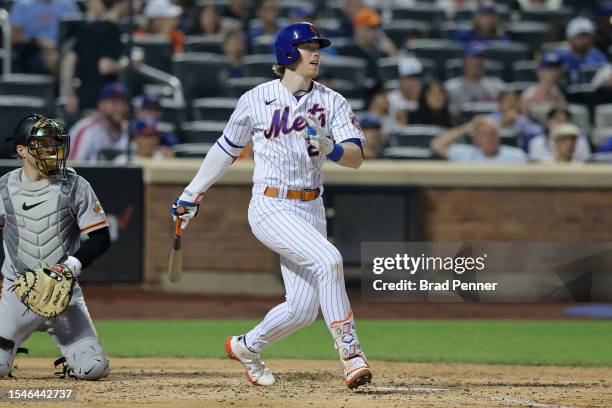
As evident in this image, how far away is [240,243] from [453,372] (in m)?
4.89

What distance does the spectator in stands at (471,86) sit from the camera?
15.0 m

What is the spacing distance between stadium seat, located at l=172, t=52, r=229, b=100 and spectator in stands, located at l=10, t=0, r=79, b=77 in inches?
55.3

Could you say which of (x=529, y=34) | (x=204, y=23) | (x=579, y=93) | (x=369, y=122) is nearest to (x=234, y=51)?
(x=204, y=23)

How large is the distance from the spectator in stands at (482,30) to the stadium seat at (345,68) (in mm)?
1830

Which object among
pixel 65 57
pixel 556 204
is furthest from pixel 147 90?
pixel 556 204

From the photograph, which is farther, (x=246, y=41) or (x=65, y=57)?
(x=246, y=41)

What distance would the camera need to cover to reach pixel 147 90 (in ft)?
47.9

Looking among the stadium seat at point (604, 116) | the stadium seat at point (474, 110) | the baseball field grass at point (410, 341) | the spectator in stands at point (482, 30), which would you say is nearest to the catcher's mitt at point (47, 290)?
the baseball field grass at point (410, 341)

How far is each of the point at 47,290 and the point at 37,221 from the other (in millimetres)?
504

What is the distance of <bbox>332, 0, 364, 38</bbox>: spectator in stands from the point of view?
641 inches

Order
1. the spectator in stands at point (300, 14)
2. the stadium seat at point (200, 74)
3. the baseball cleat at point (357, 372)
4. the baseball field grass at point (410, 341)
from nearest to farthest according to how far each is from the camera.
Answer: the baseball cleat at point (357, 372) < the baseball field grass at point (410, 341) < the stadium seat at point (200, 74) < the spectator in stands at point (300, 14)

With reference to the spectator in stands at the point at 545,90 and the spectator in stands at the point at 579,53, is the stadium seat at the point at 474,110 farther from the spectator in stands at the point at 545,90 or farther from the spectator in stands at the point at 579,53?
the spectator in stands at the point at 579,53

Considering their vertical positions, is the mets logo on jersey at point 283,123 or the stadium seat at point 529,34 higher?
the stadium seat at point 529,34

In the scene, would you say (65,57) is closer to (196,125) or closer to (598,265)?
(196,125)
